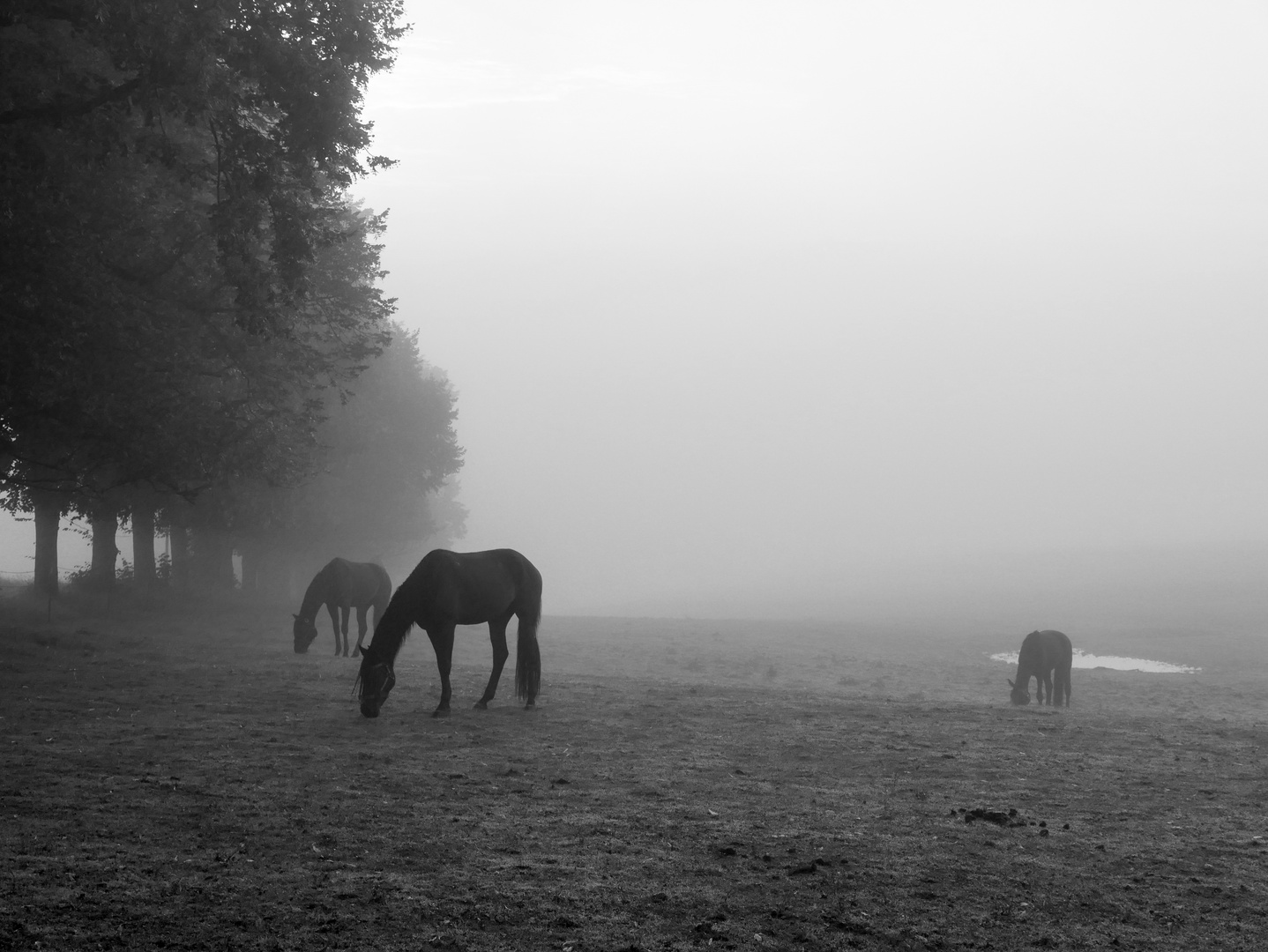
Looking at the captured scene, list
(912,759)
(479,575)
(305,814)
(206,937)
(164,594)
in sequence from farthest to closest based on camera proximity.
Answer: (164,594) < (479,575) < (912,759) < (305,814) < (206,937)

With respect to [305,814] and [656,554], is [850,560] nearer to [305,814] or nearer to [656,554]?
[656,554]

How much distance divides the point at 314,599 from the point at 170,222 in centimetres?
1176

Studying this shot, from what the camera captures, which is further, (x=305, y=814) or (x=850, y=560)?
(x=850, y=560)

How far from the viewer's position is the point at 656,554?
188 metres

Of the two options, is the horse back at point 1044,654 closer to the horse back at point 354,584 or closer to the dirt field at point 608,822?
the dirt field at point 608,822

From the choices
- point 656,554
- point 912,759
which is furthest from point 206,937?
point 656,554

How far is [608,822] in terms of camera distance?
9.28 meters

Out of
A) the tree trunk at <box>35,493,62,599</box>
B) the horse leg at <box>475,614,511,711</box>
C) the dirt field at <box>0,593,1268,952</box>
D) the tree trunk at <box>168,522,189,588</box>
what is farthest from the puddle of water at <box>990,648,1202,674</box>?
the tree trunk at <box>35,493,62,599</box>

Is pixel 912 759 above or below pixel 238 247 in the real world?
below

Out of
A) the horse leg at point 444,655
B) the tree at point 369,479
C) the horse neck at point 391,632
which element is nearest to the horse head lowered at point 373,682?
the horse neck at point 391,632

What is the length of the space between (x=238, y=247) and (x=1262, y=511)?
204 m

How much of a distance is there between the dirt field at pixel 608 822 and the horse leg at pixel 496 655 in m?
0.55

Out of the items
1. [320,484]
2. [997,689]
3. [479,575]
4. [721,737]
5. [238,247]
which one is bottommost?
[997,689]

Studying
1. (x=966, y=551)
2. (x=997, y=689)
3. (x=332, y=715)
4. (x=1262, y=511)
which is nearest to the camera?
(x=332, y=715)
